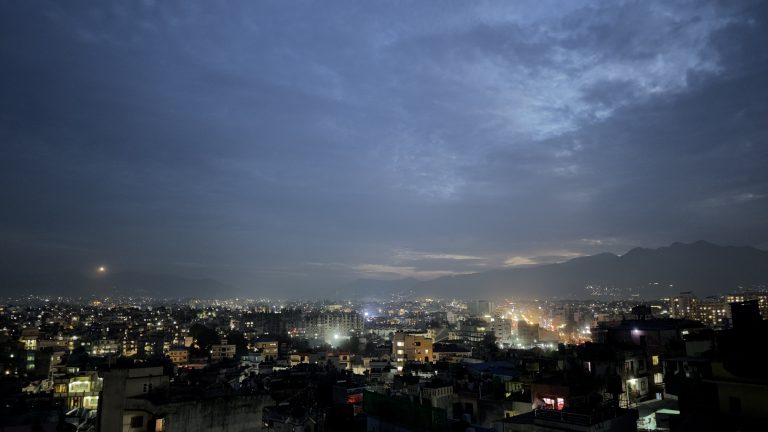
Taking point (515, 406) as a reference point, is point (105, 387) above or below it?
above

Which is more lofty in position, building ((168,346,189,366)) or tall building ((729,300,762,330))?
tall building ((729,300,762,330))

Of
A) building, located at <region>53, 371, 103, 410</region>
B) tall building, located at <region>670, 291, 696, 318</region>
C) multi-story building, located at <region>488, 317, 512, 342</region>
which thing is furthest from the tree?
tall building, located at <region>670, 291, 696, 318</region>

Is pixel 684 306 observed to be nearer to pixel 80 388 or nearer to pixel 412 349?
pixel 412 349

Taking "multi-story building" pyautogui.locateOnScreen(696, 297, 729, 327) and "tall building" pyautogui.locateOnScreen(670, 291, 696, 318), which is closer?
"multi-story building" pyautogui.locateOnScreen(696, 297, 729, 327)

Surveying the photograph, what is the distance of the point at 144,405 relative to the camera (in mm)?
14727

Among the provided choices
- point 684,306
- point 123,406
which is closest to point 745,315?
point 123,406

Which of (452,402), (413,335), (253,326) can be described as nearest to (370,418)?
(452,402)

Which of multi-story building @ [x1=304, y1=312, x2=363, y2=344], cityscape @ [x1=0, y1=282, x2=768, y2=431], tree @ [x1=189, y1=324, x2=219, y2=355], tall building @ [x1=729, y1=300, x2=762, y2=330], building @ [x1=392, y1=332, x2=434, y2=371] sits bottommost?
multi-story building @ [x1=304, y1=312, x2=363, y2=344]

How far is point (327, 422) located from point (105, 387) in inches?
301

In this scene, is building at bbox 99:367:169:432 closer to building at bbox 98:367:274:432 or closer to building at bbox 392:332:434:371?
building at bbox 98:367:274:432

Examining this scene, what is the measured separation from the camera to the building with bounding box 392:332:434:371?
55.1 m

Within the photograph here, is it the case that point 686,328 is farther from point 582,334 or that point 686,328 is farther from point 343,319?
point 343,319

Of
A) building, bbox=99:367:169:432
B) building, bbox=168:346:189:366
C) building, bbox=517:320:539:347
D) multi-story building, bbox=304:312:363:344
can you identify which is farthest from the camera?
multi-story building, bbox=304:312:363:344

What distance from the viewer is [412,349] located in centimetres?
5594
